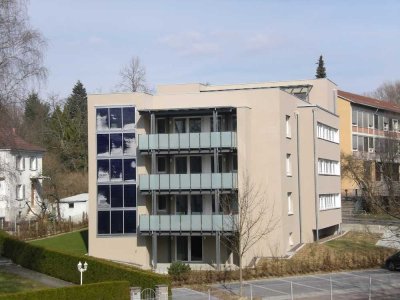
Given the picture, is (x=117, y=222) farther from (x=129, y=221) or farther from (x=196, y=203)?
(x=196, y=203)

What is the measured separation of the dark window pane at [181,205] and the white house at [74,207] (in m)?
22.7

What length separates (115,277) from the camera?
102 ft

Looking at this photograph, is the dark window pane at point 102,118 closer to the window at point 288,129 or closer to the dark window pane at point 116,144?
the dark window pane at point 116,144

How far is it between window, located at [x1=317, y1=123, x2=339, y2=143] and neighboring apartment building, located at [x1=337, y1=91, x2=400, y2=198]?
18.6 meters

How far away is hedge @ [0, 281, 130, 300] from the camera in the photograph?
25.8 meters

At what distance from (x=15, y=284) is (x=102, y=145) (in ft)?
35.0

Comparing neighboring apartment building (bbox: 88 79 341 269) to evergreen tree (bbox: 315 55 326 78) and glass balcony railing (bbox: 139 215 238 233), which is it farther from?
evergreen tree (bbox: 315 55 326 78)

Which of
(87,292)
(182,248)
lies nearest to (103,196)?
(182,248)

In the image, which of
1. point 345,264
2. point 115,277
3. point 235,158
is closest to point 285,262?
point 345,264

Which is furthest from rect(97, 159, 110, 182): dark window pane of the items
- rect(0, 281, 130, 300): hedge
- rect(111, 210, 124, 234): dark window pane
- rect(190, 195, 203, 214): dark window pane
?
rect(0, 281, 130, 300): hedge

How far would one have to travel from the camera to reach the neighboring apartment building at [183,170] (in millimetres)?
38969

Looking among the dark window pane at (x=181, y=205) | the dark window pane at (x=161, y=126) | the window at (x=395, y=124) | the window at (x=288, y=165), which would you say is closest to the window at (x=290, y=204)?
the window at (x=288, y=165)

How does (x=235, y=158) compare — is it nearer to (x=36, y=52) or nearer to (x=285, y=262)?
(x=285, y=262)

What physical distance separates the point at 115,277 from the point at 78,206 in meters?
32.3
